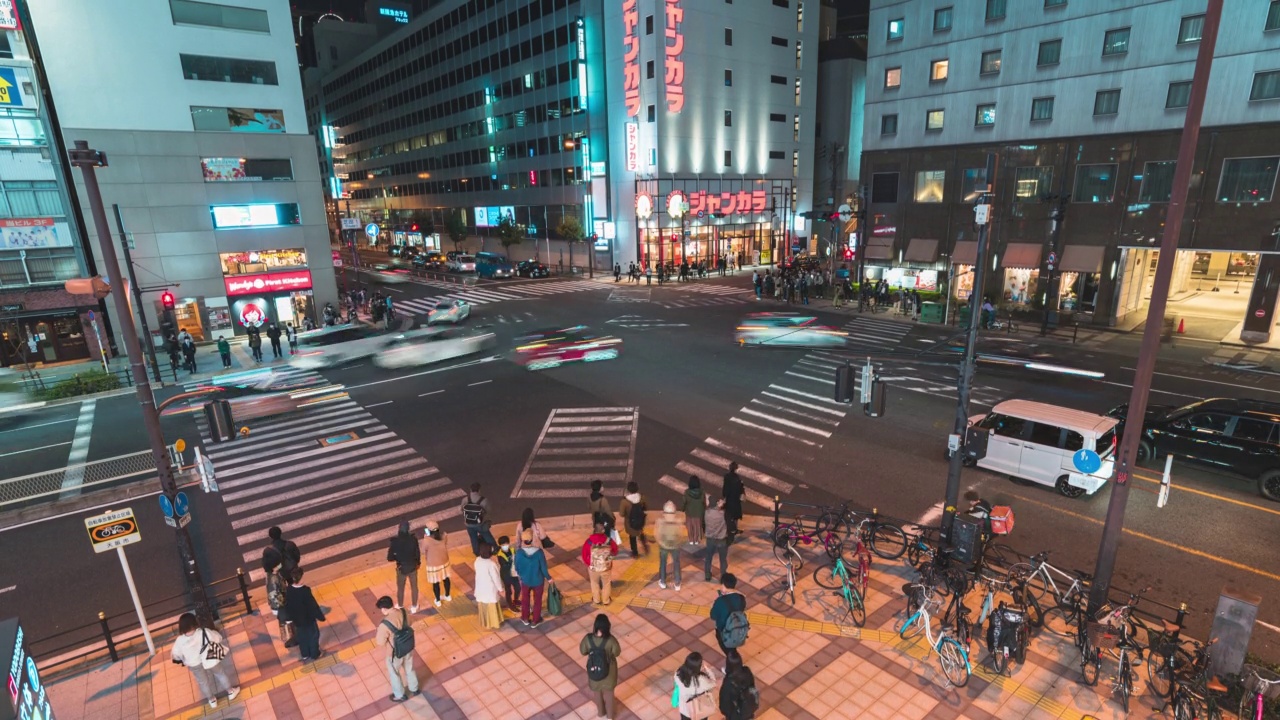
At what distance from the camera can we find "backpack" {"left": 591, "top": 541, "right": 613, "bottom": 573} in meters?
10.4

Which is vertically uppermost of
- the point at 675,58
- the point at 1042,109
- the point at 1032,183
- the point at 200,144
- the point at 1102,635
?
the point at 675,58

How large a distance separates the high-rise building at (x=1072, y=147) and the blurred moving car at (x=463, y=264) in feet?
133

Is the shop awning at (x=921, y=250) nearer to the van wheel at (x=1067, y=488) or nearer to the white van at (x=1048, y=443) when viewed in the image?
the white van at (x=1048, y=443)

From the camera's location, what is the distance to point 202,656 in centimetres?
841

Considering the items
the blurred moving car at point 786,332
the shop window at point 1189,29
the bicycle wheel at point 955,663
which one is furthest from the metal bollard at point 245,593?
the shop window at point 1189,29

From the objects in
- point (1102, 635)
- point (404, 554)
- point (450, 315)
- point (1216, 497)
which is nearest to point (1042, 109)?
point (1216, 497)

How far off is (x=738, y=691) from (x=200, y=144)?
39157mm

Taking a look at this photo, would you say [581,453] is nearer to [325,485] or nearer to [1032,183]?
[325,485]

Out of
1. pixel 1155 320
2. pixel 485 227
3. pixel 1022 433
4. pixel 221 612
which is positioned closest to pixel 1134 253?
pixel 1022 433

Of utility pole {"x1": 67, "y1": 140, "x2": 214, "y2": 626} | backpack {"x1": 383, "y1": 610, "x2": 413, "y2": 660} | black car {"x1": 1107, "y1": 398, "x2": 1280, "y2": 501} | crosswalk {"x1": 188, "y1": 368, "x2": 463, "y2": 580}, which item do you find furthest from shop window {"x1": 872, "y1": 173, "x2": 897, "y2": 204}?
utility pole {"x1": 67, "y1": 140, "x2": 214, "y2": 626}

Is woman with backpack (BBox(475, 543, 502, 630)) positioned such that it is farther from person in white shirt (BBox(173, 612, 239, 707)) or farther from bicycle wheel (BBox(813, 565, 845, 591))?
bicycle wheel (BBox(813, 565, 845, 591))

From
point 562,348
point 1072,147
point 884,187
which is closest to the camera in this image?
point 562,348

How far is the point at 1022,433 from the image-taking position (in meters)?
15.2

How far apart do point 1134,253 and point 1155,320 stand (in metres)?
28.9
